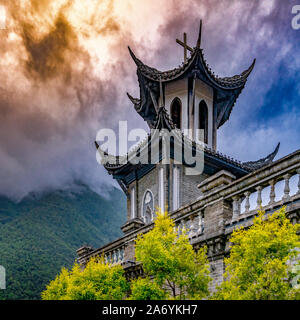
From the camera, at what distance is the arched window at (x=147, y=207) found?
19.5 m

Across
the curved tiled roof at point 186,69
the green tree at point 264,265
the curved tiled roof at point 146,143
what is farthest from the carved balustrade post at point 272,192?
the curved tiled roof at point 186,69

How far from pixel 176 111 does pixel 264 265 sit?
51.1 feet

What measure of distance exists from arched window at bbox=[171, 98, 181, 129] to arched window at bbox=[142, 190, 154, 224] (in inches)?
147

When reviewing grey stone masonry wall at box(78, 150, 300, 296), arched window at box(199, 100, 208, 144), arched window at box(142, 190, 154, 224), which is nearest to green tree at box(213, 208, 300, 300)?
grey stone masonry wall at box(78, 150, 300, 296)

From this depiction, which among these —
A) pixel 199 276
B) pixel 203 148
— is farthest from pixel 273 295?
pixel 203 148

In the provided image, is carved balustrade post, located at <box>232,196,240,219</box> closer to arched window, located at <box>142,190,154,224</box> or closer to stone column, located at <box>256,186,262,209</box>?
stone column, located at <box>256,186,262,209</box>

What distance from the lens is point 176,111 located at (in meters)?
21.0

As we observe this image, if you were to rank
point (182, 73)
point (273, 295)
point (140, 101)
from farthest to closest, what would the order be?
point (140, 101), point (182, 73), point (273, 295)

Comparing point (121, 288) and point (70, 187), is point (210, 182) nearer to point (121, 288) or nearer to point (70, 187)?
point (121, 288)

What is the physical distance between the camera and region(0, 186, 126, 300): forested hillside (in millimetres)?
28641

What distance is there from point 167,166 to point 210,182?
955cm

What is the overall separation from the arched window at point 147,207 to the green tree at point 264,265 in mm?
13304

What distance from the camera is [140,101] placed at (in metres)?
22.6

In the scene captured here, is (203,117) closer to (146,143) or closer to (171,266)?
(146,143)
